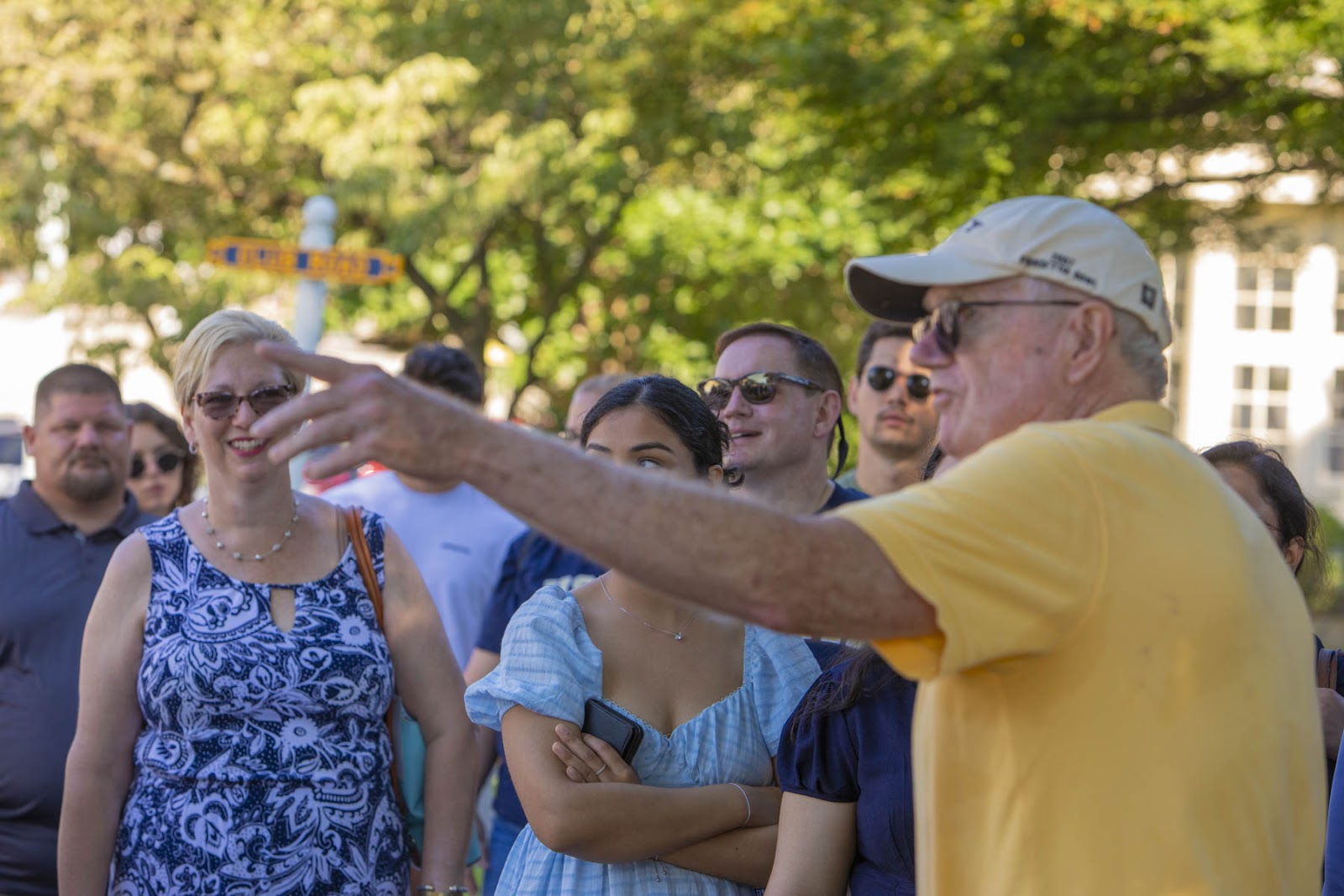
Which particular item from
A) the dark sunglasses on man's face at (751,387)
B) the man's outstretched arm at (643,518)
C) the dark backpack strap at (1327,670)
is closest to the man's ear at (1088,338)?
the man's outstretched arm at (643,518)

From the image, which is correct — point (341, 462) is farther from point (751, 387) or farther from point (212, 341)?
point (751, 387)

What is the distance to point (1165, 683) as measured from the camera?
1815 millimetres

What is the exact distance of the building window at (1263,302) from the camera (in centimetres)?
4181

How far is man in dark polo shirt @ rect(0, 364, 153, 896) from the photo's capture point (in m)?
4.32

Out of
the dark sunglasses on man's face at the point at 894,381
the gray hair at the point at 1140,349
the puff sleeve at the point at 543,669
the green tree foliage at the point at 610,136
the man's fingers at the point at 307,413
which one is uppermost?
the green tree foliage at the point at 610,136

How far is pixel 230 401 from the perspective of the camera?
368 centimetres

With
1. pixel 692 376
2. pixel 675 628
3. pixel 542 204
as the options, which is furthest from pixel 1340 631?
pixel 675 628

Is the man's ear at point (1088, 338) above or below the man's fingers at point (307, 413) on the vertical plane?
above

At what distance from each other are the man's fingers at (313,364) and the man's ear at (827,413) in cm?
303

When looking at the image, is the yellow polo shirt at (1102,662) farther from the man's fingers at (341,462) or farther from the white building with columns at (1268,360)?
the white building with columns at (1268,360)

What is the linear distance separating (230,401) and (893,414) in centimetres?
275

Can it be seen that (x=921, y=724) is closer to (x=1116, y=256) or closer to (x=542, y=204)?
(x=1116, y=256)

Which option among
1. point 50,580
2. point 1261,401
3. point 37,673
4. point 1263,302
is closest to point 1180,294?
point 1263,302

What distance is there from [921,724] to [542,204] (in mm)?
13843
